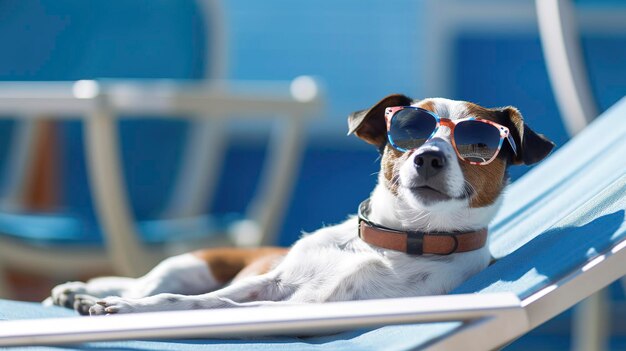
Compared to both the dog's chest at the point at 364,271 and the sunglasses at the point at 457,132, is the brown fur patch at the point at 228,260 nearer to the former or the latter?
the dog's chest at the point at 364,271

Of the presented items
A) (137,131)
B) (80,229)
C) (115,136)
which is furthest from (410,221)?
(137,131)

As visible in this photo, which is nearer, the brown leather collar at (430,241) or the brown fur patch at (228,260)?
the brown leather collar at (430,241)

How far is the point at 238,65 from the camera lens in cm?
673

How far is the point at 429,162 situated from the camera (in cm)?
183

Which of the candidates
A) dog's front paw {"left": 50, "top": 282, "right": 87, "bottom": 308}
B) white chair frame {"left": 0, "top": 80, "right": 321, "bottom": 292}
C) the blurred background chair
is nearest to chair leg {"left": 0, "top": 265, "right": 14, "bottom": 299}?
white chair frame {"left": 0, "top": 80, "right": 321, "bottom": 292}

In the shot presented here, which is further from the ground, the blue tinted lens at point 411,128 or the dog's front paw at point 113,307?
the blue tinted lens at point 411,128

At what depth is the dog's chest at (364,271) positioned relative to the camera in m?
1.84

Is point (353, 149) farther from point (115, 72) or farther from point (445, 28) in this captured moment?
point (115, 72)

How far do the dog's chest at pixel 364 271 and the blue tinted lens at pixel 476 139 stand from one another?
0.63 ft

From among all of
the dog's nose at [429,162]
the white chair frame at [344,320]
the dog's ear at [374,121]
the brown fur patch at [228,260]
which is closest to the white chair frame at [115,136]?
the brown fur patch at [228,260]

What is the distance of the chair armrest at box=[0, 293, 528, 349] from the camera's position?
141cm

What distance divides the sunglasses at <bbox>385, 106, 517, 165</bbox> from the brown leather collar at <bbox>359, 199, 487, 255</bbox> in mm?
141

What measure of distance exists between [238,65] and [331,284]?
16.3 ft

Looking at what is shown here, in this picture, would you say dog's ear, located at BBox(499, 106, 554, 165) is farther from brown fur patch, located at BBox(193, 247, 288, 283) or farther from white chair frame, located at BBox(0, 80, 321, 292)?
white chair frame, located at BBox(0, 80, 321, 292)
